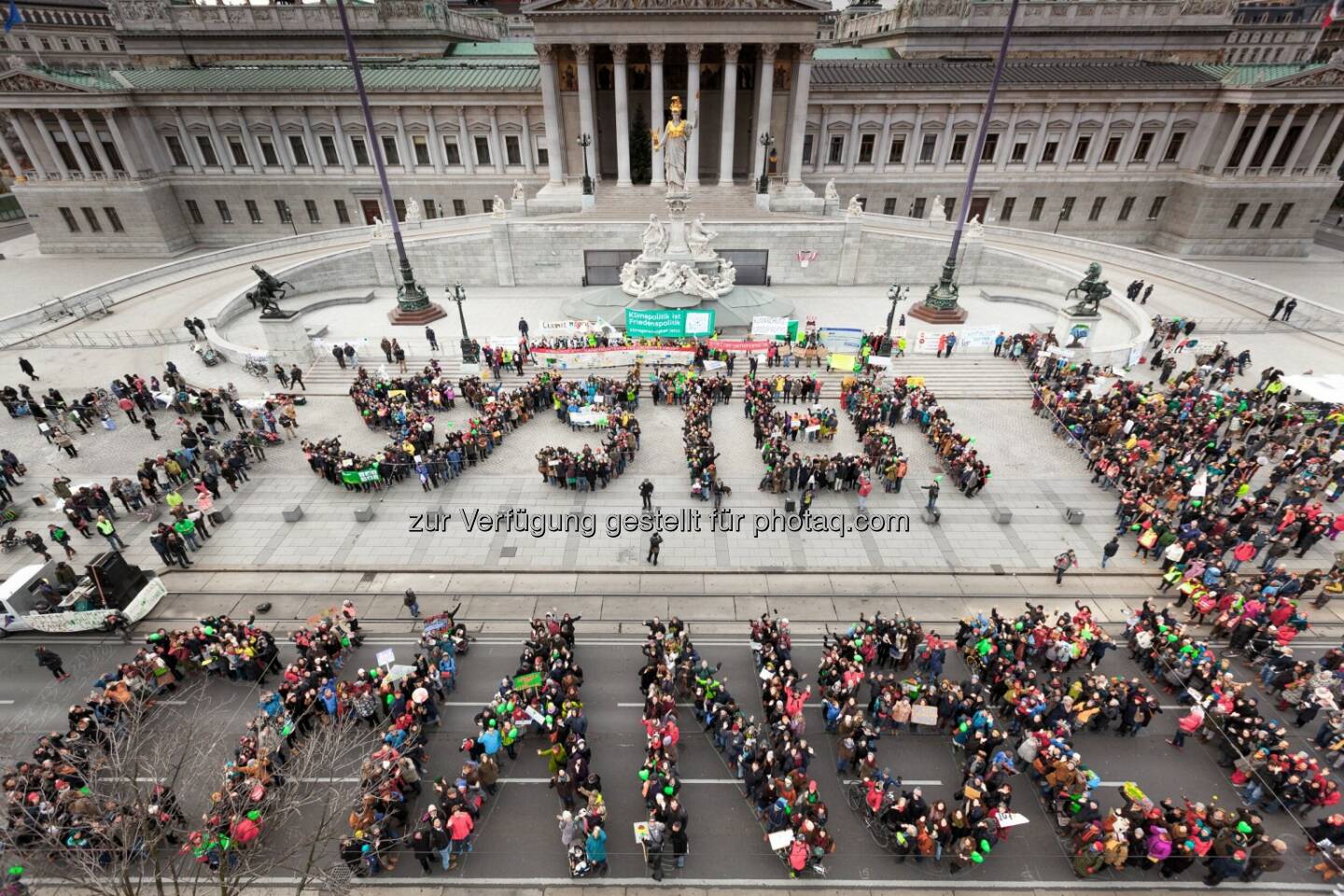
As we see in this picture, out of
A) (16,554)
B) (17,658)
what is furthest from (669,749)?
(16,554)

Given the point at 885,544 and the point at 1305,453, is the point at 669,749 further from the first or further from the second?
the point at 1305,453

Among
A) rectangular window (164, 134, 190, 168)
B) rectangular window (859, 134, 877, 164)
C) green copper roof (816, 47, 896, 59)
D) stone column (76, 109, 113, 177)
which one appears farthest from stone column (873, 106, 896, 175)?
stone column (76, 109, 113, 177)

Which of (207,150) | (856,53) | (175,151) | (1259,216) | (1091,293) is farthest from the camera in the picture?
(856,53)

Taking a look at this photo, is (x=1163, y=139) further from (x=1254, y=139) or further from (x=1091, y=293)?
(x=1091, y=293)

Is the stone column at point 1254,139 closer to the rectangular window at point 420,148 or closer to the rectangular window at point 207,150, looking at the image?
the rectangular window at point 420,148

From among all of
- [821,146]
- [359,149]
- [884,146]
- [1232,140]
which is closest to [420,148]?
[359,149]

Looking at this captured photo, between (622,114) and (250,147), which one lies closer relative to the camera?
(622,114)
